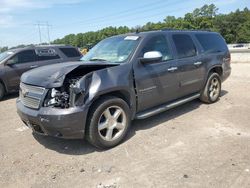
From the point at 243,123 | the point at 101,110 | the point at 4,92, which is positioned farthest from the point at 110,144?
the point at 4,92

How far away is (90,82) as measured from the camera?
4195 millimetres

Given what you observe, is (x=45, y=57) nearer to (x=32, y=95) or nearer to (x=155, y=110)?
(x=32, y=95)

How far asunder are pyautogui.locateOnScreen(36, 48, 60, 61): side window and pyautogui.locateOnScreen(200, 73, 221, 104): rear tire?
5.93 meters

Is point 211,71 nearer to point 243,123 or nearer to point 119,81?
point 243,123

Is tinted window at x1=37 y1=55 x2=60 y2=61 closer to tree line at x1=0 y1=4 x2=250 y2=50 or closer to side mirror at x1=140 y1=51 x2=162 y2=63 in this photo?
side mirror at x1=140 y1=51 x2=162 y2=63

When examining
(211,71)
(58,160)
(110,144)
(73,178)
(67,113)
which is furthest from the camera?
(211,71)

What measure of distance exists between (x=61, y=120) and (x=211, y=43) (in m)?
4.67

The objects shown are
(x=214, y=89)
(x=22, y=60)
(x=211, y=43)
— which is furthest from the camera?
(x=22, y=60)

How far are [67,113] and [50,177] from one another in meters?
0.91

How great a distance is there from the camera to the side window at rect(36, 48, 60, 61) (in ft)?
33.2

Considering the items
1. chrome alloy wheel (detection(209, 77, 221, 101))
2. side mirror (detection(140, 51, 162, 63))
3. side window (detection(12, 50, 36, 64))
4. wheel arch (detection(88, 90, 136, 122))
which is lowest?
chrome alloy wheel (detection(209, 77, 221, 101))

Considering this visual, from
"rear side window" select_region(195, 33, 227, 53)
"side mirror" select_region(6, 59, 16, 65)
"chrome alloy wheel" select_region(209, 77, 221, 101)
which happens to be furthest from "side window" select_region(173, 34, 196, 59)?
"side mirror" select_region(6, 59, 16, 65)

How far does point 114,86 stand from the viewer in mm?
4461

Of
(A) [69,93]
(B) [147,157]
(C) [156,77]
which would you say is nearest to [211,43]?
(C) [156,77]
